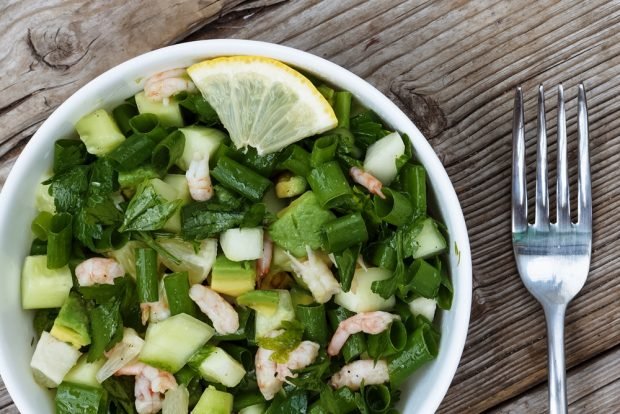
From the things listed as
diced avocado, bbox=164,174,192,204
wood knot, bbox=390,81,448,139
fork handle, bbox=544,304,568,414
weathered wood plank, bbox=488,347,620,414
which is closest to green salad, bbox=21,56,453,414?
diced avocado, bbox=164,174,192,204

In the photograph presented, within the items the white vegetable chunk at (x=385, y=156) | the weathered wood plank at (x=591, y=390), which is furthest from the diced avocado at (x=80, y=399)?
the weathered wood plank at (x=591, y=390)

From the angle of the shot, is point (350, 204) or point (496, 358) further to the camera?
point (496, 358)

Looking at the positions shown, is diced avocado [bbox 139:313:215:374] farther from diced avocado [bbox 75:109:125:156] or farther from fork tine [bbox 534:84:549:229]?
fork tine [bbox 534:84:549:229]

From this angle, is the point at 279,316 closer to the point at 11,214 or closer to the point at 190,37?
the point at 11,214

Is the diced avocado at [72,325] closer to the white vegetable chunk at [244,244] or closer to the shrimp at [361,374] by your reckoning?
the white vegetable chunk at [244,244]

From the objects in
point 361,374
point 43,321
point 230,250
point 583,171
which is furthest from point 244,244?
point 583,171

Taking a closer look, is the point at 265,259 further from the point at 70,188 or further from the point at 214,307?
the point at 70,188

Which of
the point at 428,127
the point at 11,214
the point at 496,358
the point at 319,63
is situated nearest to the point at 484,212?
the point at 428,127
